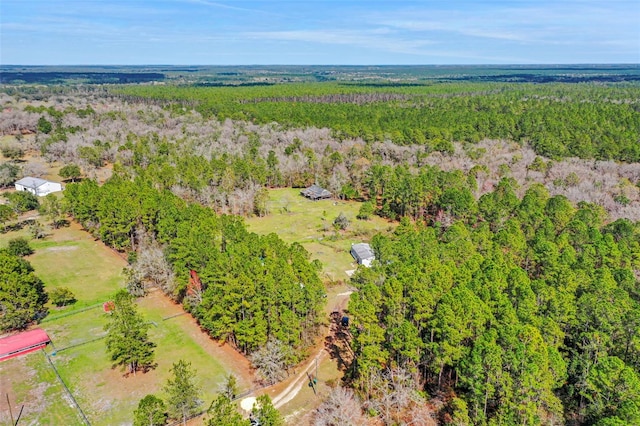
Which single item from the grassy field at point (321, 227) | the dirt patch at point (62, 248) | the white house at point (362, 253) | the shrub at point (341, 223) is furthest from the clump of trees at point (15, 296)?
the shrub at point (341, 223)

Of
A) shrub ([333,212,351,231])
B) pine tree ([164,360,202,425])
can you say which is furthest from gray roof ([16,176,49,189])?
pine tree ([164,360,202,425])

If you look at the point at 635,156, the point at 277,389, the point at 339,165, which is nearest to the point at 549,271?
the point at 277,389

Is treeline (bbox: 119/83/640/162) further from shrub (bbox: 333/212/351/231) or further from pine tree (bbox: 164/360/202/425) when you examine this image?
pine tree (bbox: 164/360/202/425)

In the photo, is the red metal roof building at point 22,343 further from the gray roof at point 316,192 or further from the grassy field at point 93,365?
the gray roof at point 316,192

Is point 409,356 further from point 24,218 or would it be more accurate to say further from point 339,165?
point 24,218

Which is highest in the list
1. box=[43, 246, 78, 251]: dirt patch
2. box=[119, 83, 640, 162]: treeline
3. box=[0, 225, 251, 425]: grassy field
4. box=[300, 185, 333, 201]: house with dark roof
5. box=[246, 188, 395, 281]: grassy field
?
box=[119, 83, 640, 162]: treeline

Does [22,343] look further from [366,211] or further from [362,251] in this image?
[366,211]

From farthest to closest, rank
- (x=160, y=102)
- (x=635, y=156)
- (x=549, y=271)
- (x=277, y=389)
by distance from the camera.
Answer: (x=160, y=102) → (x=635, y=156) → (x=549, y=271) → (x=277, y=389)
